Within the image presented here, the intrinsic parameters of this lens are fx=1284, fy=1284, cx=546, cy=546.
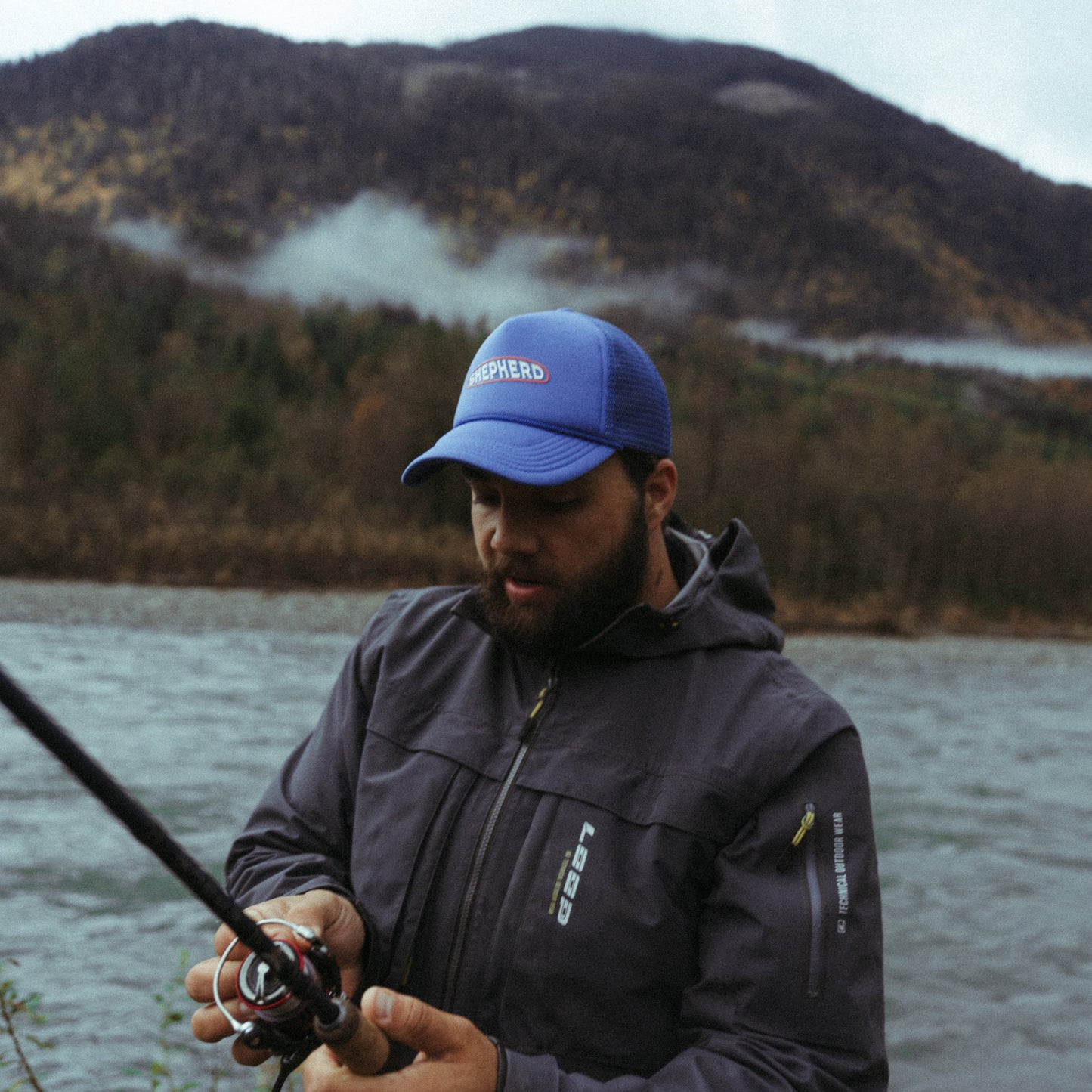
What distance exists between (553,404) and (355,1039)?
0.85m

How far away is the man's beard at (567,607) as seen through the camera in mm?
1841

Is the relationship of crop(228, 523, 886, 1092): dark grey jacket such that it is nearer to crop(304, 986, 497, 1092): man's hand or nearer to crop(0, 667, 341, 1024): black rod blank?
crop(304, 986, 497, 1092): man's hand

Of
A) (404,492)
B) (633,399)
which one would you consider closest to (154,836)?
(633,399)

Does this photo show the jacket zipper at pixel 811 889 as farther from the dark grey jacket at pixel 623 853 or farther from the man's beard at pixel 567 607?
the man's beard at pixel 567 607

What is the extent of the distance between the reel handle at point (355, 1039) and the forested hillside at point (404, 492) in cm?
3002

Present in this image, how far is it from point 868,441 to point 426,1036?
3992cm

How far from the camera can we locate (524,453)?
175 cm

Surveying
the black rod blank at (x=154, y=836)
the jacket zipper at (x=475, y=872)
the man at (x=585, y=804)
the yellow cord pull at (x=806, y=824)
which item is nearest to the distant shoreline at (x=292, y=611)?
the man at (x=585, y=804)

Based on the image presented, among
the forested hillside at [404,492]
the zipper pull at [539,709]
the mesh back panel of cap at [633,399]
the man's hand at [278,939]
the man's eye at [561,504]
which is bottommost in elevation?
the forested hillside at [404,492]

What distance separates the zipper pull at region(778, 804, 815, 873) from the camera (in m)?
1.61

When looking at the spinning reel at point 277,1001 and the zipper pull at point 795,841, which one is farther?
the zipper pull at point 795,841

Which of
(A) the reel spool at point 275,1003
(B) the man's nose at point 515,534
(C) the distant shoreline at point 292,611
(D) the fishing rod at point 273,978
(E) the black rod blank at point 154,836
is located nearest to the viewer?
(E) the black rod blank at point 154,836

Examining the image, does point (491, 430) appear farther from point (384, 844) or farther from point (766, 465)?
point (766, 465)

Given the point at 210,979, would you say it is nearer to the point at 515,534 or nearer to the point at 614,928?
the point at 614,928
